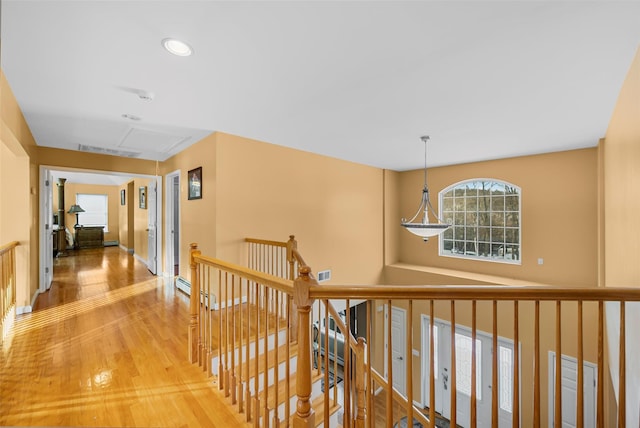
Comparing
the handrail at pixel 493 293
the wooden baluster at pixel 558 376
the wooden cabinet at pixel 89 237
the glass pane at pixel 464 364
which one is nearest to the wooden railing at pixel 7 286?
the handrail at pixel 493 293

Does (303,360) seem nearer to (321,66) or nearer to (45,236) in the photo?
(321,66)

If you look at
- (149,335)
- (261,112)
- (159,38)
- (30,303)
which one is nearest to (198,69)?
(159,38)

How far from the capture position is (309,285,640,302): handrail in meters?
1.20

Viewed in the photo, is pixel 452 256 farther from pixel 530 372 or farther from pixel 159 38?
pixel 159 38

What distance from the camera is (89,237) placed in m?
8.86

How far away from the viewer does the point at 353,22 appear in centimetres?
160

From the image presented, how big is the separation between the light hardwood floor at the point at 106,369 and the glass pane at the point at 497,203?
5.52 metres

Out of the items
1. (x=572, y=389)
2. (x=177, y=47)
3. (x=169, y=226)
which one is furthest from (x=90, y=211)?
(x=572, y=389)

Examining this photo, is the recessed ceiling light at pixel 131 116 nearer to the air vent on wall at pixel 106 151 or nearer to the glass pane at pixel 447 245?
the air vent on wall at pixel 106 151

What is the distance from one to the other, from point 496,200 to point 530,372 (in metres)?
2.97

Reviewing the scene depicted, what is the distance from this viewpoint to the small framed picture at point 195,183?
3990 millimetres

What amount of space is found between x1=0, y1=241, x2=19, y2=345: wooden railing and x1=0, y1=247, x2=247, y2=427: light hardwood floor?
0.12 metres

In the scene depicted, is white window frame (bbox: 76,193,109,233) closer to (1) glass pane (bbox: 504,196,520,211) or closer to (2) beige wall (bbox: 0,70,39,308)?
(2) beige wall (bbox: 0,70,39,308)

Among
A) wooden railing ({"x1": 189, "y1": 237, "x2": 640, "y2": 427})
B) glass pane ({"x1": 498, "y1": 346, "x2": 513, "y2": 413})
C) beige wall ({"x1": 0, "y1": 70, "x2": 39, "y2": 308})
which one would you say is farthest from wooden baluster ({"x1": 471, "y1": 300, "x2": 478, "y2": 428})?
glass pane ({"x1": 498, "y1": 346, "x2": 513, "y2": 413})
